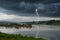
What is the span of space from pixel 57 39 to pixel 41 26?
4.80 m

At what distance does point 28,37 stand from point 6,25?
335cm

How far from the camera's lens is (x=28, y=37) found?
3391 cm

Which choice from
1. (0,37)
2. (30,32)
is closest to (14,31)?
(30,32)

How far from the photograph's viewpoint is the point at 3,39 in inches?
1238

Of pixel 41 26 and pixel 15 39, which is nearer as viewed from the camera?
pixel 15 39

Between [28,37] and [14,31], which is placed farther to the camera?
[14,31]

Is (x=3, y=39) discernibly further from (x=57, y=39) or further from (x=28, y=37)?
(x=57, y=39)

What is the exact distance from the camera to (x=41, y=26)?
3731cm

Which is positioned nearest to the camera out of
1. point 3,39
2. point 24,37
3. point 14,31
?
point 3,39

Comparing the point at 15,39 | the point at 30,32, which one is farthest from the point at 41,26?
the point at 15,39

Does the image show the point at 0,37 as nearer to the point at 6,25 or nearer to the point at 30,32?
the point at 6,25

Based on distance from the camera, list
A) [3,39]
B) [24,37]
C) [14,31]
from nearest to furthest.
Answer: [3,39] < [24,37] < [14,31]

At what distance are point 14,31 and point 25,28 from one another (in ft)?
7.68

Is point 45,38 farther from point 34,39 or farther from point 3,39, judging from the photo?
point 3,39
